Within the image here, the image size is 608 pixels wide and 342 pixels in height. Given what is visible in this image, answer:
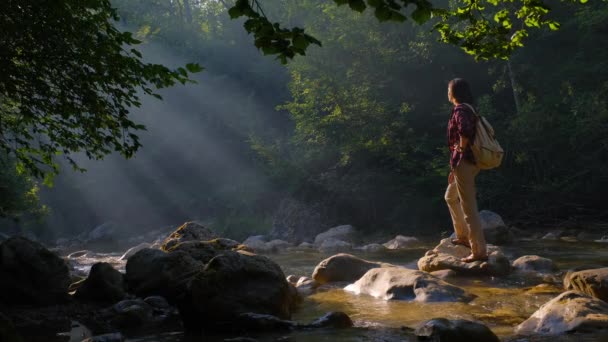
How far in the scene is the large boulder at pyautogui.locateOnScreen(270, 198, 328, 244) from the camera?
1919 centimetres

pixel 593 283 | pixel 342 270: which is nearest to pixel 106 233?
pixel 342 270

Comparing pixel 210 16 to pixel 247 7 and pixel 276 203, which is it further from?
pixel 247 7

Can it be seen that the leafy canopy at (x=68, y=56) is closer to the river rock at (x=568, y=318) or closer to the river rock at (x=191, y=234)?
the river rock at (x=568, y=318)

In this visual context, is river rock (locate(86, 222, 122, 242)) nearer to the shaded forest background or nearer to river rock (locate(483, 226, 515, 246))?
the shaded forest background

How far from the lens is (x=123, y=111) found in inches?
212

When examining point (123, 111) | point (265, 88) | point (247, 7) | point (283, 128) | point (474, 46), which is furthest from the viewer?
point (265, 88)

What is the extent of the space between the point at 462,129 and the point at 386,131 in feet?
34.8

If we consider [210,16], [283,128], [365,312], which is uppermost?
[210,16]

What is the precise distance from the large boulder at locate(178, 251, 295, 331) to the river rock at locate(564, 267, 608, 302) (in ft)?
9.56

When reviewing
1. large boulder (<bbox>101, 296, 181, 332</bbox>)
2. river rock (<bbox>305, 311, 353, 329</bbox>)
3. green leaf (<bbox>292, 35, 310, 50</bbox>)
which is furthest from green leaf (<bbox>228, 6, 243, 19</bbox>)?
large boulder (<bbox>101, 296, 181, 332</bbox>)

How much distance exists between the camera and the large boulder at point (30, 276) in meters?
6.11

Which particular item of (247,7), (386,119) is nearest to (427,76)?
(386,119)

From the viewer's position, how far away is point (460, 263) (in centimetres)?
665

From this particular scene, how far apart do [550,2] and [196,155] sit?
21306 mm
